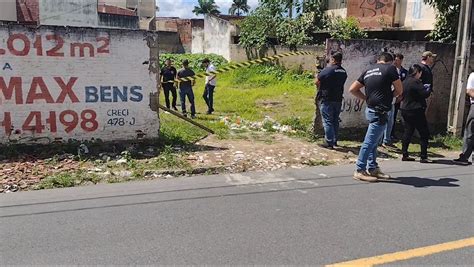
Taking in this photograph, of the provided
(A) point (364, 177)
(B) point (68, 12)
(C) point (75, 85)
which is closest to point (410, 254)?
(A) point (364, 177)

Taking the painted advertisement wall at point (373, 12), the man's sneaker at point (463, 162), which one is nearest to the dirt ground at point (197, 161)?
the man's sneaker at point (463, 162)

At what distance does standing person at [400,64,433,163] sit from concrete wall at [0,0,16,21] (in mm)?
28759

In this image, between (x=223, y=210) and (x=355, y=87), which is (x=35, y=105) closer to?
(x=223, y=210)

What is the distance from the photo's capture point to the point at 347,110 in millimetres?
9781

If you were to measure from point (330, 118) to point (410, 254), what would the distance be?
15.6 feet

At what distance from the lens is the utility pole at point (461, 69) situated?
31.4 feet

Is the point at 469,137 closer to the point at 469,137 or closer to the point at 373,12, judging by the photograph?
the point at 469,137

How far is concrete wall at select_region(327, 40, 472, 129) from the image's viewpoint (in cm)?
948

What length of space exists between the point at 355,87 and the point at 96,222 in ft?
13.3

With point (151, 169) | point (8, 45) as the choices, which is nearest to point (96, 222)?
point (151, 169)

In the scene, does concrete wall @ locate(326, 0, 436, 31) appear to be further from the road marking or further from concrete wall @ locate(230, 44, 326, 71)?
the road marking

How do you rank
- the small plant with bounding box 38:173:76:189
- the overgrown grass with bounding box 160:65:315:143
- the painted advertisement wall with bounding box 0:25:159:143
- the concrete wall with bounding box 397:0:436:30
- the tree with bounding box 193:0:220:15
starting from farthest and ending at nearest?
the tree with bounding box 193:0:220:15 < the concrete wall with bounding box 397:0:436:30 < the overgrown grass with bounding box 160:65:315:143 < the painted advertisement wall with bounding box 0:25:159:143 < the small plant with bounding box 38:173:76:189

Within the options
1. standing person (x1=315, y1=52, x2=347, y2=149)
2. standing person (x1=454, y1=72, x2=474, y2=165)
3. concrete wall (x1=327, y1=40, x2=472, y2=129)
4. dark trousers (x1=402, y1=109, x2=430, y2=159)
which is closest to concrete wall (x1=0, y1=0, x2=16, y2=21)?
concrete wall (x1=327, y1=40, x2=472, y2=129)

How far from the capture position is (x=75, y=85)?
7777 millimetres
